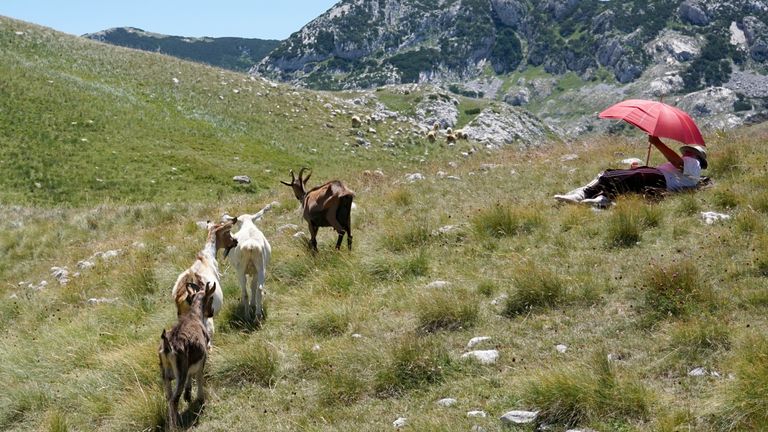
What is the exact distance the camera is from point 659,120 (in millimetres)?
11398

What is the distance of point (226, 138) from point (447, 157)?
14982mm

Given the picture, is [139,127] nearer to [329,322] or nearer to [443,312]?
[329,322]

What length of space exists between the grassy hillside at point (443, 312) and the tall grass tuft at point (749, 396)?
15 mm

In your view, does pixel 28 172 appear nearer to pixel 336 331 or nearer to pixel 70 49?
pixel 70 49

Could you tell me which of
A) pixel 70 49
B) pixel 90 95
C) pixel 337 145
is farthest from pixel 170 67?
pixel 337 145

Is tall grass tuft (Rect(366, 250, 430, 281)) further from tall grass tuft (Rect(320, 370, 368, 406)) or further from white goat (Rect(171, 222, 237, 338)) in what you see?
tall grass tuft (Rect(320, 370, 368, 406))

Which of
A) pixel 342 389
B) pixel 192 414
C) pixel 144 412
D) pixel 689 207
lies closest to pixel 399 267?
pixel 342 389

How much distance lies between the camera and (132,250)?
13.5 metres

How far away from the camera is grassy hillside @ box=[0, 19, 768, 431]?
5.40m

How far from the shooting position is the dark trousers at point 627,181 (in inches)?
452

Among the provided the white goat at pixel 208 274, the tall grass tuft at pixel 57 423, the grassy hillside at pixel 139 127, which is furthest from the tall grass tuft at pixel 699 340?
the grassy hillside at pixel 139 127

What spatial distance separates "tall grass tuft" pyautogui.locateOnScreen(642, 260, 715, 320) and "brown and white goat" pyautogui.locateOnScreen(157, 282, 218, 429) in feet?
15.6

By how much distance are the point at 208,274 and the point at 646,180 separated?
331 inches

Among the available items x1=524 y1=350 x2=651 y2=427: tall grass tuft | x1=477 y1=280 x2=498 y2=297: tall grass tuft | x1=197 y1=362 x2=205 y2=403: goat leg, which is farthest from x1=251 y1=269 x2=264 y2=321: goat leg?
x1=524 y1=350 x2=651 y2=427: tall grass tuft
